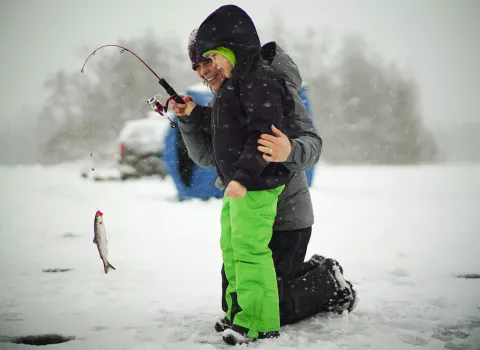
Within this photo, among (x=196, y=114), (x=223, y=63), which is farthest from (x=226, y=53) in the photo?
(x=196, y=114)

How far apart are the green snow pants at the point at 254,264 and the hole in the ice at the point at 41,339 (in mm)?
827

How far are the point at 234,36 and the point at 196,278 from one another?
5.85ft

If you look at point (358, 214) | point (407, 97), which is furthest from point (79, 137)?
point (358, 214)

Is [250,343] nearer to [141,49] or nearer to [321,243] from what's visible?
[321,243]

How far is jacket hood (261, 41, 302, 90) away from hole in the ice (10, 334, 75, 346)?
1.64 metres

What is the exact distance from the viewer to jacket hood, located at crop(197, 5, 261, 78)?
7.39 ft

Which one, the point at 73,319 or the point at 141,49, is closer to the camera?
the point at 73,319

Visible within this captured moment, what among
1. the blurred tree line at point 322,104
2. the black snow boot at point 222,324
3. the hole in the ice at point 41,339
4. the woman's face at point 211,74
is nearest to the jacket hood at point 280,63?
the woman's face at point 211,74

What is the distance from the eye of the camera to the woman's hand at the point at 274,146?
6.68ft

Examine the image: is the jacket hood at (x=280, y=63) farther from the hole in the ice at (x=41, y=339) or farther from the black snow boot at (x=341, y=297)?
the hole in the ice at (x=41, y=339)

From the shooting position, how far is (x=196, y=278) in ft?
11.0

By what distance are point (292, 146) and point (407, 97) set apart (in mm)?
26250

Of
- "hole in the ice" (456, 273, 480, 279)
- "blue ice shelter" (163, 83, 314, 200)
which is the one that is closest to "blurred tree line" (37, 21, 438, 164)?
"blue ice shelter" (163, 83, 314, 200)

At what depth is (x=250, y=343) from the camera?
2.11 m
